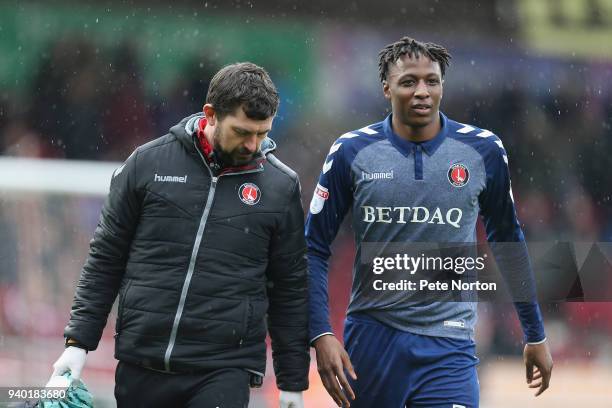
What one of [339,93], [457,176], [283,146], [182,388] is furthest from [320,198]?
[339,93]

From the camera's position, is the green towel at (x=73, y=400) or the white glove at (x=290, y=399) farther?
the white glove at (x=290, y=399)

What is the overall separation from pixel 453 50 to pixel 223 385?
7.85 metres

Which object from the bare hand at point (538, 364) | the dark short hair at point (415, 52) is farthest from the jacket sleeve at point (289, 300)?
the bare hand at point (538, 364)

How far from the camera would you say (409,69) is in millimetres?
4203

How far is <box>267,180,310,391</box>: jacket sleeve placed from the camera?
399 centimetres

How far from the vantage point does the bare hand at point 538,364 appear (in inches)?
170

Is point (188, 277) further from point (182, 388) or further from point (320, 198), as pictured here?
point (320, 198)

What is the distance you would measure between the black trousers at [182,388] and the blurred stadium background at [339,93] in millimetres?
4931

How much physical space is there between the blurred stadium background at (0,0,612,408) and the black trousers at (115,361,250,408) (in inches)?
194

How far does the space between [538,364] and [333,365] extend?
2.63ft

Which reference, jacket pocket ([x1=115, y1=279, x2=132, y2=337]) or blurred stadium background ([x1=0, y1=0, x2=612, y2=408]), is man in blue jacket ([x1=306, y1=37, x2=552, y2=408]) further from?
blurred stadium background ([x1=0, y1=0, x2=612, y2=408])

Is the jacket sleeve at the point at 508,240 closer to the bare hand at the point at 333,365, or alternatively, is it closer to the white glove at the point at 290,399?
the bare hand at the point at 333,365

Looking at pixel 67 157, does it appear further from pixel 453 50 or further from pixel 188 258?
pixel 188 258

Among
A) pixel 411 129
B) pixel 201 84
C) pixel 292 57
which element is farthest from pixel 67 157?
pixel 411 129
